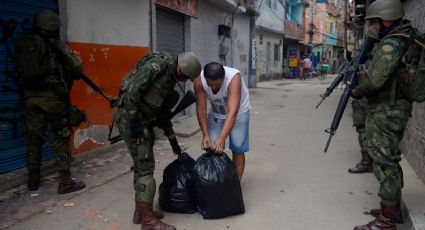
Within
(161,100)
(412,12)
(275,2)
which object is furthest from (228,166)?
(275,2)

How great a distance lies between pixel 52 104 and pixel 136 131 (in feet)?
4.71

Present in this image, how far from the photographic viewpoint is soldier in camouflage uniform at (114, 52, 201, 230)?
290cm

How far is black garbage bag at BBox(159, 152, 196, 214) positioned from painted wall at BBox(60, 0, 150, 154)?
2.04 metres

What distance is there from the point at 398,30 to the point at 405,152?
2.75m

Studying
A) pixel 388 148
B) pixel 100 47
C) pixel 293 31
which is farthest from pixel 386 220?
pixel 293 31

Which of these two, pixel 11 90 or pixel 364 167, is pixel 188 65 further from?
pixel 364 167

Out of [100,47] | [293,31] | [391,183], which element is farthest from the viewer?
[293,31]

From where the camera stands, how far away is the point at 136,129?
9.47ft

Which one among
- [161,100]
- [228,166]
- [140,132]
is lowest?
[228,166]

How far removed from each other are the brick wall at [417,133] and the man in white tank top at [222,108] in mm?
2009

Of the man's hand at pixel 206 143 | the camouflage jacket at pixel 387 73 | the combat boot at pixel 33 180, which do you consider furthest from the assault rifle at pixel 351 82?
the combat boot at pixel 33 180

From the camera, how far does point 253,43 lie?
16.8 m

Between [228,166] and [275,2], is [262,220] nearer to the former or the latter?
[228,166]

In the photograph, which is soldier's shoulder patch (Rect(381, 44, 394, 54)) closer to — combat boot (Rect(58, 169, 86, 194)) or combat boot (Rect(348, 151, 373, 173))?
combat boot (Rect(348, 151, 373, 173))
